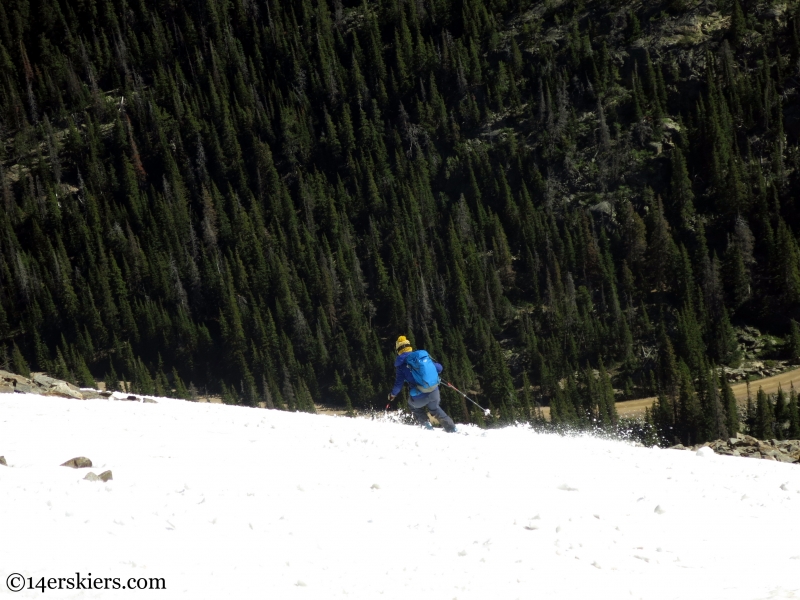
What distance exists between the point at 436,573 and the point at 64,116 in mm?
212997

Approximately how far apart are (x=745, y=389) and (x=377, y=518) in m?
87.5

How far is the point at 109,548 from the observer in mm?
9648

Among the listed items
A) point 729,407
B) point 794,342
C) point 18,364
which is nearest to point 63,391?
point 729,407

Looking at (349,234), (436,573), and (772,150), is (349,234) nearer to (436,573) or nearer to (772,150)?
(772,150)

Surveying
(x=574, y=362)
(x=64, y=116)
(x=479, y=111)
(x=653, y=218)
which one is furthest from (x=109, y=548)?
(x=64, y=116)

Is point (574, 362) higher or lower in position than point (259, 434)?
lower

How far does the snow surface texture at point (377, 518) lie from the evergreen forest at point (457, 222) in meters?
71.3

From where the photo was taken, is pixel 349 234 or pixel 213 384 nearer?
pixel 213 384

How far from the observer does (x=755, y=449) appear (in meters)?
23.9

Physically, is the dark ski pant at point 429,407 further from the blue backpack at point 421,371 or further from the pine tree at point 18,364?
the pine tree at point 18,364

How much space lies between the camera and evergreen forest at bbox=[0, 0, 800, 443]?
104 meters

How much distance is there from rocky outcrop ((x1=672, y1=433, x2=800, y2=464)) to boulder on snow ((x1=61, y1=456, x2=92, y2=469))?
17186 millimetres

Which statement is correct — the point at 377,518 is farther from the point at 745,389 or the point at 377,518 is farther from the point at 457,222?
the point at 457,222

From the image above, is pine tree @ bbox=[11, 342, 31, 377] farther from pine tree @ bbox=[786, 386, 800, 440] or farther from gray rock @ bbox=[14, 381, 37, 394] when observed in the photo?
pine tree @ bbox=[786, 386, 800, 440]
